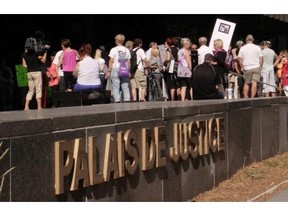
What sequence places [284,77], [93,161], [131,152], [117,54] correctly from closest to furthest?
[93,161], [131,152], [117,54], [284,77]

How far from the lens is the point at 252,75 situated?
70.5 ft

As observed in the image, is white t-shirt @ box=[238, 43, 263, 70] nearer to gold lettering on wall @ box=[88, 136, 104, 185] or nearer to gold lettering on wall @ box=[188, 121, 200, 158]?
gold lettering on wall @ box=[188, 121, 200, 158]

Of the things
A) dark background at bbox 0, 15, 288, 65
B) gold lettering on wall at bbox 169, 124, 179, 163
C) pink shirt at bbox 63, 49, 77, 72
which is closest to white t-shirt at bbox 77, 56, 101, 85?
pink shirt at bbox 63, 49, 77, 72

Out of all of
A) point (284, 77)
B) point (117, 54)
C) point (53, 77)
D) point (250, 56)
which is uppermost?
point (117, 54)

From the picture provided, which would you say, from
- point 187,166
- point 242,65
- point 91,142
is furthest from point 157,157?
point 242,65

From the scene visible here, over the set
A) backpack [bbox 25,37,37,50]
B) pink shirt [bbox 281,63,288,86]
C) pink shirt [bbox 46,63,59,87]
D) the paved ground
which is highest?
backpack [bbox 25,37,37,50]

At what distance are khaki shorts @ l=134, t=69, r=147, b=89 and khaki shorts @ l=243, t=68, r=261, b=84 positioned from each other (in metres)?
2.56

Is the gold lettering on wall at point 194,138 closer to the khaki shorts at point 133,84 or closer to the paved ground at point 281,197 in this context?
the paved ground at point 281,197

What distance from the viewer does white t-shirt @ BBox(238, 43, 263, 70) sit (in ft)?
70.0

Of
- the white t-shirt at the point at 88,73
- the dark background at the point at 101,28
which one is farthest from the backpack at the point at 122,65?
the dark background at the point at 101,28

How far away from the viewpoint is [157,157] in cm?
934

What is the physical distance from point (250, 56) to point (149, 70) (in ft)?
8.45

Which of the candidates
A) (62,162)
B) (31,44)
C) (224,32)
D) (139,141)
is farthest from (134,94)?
(62,162)

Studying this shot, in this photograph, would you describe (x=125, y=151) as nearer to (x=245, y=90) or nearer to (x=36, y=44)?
(x=36, y=44)
